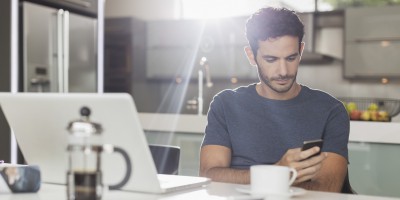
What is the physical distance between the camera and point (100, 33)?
444 centimetres

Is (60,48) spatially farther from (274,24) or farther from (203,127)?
(274,24)

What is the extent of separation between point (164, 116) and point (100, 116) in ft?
8.36

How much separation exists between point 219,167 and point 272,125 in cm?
25

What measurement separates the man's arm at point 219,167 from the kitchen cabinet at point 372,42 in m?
A: 4.01

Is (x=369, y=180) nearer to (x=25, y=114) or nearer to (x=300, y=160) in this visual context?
(x=300, y=160)

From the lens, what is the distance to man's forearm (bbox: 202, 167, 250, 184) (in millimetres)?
1595

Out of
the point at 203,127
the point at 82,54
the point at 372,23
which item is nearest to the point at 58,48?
the point at 82,54

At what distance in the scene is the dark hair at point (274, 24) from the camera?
71.2 inches

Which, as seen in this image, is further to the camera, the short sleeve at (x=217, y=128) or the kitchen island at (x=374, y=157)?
the kitchen island at (x=374, y=157)

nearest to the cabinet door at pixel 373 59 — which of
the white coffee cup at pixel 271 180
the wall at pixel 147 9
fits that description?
the wall at pixel 147 9

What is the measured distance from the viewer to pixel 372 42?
547cm

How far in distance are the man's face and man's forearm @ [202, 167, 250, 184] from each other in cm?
35

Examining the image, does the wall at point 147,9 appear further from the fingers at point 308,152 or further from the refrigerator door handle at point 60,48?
the fingers at point 308,152

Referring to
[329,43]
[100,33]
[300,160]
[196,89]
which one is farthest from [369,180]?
[196,89]
